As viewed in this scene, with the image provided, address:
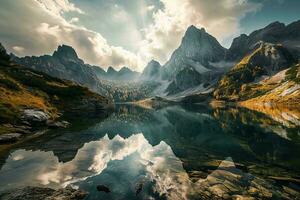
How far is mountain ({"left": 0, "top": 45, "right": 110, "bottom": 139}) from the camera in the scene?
6644 centimetres

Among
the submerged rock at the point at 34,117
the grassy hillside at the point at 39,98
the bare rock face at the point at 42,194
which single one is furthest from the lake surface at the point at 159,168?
the grassy hillside at the point at 39,98

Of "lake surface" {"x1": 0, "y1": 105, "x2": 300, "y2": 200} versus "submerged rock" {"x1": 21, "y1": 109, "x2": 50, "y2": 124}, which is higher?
"submerged rock" {"x1": 21, "y1": 109, "x2": 50, "y2": 124}

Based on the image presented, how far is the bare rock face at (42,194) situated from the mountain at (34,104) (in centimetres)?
3245

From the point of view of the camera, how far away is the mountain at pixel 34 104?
2616 inches

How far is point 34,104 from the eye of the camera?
90250 mm

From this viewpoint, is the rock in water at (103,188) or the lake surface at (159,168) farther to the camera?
the lake surface at (159,168)

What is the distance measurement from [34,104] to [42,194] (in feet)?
239

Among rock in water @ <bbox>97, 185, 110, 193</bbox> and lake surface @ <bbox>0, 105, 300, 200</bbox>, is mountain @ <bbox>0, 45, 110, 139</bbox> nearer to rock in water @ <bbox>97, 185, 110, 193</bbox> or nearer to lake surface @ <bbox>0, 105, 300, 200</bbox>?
lake surface @ <bbox>0, 105, 300, 200</bbox>

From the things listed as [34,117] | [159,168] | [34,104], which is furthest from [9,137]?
[159,168]

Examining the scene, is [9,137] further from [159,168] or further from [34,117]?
[159,168]

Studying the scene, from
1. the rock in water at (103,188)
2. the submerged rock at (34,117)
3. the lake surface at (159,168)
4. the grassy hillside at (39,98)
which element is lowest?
the rock in water at (103,188)

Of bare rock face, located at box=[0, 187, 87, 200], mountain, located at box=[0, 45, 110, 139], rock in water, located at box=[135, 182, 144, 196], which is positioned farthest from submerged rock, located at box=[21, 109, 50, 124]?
rock in water, located at box=[135, 182, 144, 196]

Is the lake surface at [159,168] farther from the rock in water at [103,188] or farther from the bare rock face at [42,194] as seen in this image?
the bare rock face at [42,194]

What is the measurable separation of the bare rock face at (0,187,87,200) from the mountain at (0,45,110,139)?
1278 inches
